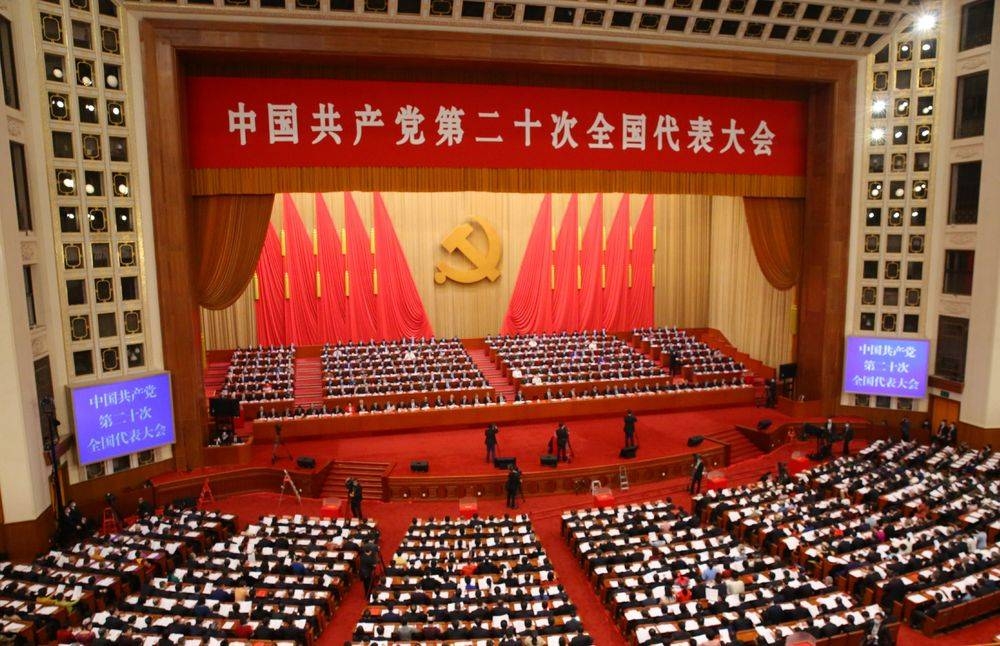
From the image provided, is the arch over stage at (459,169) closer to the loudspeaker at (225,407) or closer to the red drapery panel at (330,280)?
the loudspeaker at (225,407)

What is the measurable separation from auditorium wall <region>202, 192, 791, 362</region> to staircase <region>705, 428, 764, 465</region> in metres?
6.42

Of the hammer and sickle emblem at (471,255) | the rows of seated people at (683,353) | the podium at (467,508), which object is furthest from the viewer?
the hammer and sickle emblem at (471,255)

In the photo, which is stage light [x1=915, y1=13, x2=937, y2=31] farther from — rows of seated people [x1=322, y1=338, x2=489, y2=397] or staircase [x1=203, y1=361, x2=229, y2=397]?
staircase [x1=203, y1=361, x2=229, y2=397]

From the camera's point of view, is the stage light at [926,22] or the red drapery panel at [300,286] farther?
the red drapery panel at [300,286]

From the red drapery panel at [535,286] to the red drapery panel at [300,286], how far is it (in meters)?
6.99

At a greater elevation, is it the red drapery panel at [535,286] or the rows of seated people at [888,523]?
the red drapery panel at [535,286]

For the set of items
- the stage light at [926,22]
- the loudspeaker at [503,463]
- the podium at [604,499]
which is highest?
the stage light at [926,22]

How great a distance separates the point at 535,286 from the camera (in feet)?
85.4

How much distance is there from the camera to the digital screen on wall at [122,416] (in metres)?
12.3

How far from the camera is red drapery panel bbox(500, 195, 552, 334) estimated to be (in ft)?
84.9

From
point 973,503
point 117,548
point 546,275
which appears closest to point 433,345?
point 546,275

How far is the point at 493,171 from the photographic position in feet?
52.1

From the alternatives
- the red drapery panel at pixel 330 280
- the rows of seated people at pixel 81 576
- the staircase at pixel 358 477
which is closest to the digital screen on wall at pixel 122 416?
the rows of seated people at pixel 81 576

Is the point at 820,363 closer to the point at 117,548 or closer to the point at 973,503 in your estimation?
the point at 973,503
